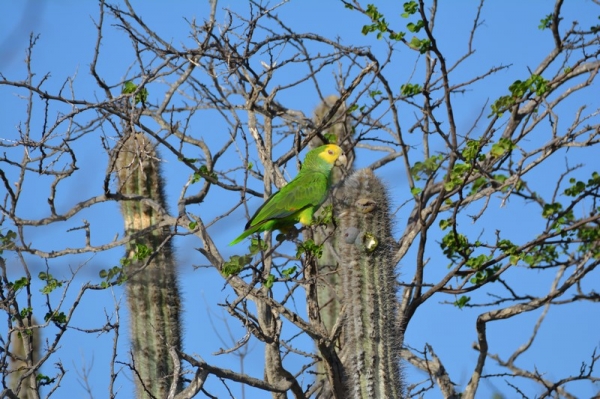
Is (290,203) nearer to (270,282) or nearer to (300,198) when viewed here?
(300,198)

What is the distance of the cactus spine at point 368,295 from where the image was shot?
16.3 ft

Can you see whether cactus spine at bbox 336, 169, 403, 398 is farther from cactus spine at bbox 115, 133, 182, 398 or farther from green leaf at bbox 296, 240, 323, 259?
cactus spine at bbox 115, 133, 182, 398

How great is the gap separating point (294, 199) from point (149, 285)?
1.38 m

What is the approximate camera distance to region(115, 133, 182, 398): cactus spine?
6.23 metres

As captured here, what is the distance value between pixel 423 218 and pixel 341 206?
1.16 m

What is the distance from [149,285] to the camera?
21.1ft

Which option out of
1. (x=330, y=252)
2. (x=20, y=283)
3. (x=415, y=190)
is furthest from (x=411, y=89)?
(x=20, y=283)

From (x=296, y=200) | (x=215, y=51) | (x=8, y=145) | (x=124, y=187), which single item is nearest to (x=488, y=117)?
(x=296, y=200)

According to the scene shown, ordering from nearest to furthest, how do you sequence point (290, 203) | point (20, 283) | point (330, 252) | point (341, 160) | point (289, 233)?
1. point (290, 203)
2. point (20, 283)
3. point (289, 233)
4. point (341, 160)
5. point (330, 252)

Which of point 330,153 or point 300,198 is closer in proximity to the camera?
point 300,198

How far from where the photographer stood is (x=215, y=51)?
6371 mm

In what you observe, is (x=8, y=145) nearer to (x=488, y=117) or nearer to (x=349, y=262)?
(x=349, y=262)

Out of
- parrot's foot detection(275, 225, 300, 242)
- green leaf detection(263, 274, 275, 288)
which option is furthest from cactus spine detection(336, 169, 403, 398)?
parrot's foot detection(275, 225, 300, 242)

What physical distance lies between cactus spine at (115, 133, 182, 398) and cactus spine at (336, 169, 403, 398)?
152 centimetres
